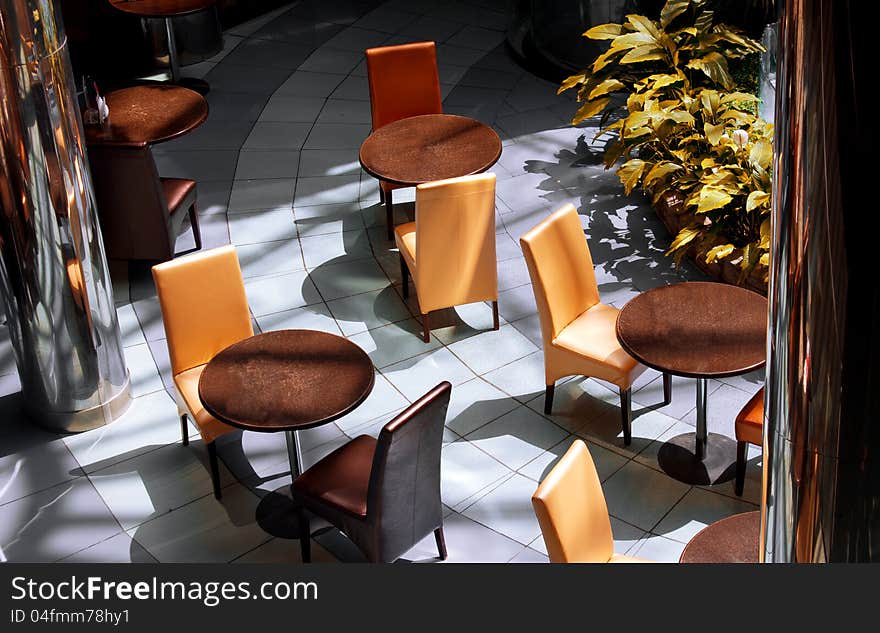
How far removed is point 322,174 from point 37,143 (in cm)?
336

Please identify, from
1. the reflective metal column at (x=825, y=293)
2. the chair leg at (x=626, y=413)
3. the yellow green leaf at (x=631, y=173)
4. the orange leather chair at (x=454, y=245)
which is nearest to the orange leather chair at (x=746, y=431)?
the chair leg at (x=626, y=413)

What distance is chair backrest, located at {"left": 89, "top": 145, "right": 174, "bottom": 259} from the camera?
667 cm

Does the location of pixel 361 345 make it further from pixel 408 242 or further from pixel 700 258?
pixel 700 258

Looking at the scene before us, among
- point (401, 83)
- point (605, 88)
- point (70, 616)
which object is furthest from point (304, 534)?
point (70, 616)

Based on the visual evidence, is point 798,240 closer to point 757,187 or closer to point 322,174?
point 757,187

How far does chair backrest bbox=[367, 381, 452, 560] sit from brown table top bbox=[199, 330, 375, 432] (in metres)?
0.49

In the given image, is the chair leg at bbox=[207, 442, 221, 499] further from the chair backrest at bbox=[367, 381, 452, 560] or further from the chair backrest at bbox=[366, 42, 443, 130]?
the chair backrest at bbox=[366, 42, 443, 130]

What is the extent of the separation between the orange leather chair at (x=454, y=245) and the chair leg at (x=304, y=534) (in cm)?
178

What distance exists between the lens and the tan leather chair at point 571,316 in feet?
18.0

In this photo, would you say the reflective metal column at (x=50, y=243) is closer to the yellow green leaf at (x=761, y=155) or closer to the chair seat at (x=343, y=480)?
the chair seat at (x=343, y=480)

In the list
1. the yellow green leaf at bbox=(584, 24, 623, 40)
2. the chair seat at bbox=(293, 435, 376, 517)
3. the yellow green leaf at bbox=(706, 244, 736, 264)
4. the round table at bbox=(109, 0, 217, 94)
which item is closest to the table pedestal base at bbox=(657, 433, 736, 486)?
the yellow green leaf at bbox=(706, 244, 736, 264)

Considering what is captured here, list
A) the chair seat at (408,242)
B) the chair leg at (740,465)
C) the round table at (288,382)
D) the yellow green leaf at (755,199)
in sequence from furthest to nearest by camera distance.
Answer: the chair seat at (408,242) → the yellow green leaf at (755,199) → the chair leg at (740,465) → the round table at (288,382)

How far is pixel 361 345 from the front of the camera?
644cm

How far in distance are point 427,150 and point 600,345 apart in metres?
2.19
